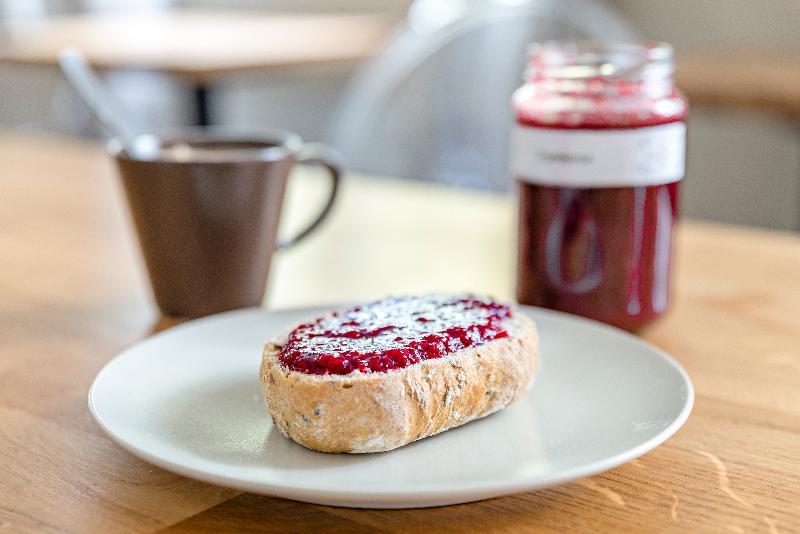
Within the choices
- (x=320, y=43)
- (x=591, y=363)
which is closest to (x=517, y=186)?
(x=591, y=363)

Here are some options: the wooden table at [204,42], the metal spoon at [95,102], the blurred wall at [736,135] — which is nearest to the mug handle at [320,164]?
the metal spoon at [95,102]

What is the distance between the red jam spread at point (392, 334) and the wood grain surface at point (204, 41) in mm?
1884

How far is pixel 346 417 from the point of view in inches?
17.1

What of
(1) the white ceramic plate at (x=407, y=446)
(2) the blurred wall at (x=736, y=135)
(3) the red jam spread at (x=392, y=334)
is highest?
(3) the red jam spread at (x=392, y=334)

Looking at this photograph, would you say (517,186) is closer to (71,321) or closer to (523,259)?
(523,259)

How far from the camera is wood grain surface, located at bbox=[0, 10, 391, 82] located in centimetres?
241

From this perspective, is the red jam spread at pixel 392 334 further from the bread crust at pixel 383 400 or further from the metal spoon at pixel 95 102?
the metal spoon at pixel 95 102

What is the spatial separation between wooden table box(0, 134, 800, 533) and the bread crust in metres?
0.03

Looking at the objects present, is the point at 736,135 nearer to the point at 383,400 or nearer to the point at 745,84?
the point at 745,84

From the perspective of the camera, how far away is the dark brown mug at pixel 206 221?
647 millimetres

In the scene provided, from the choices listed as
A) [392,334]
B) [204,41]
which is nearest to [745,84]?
[204,41]

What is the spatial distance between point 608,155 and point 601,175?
0.04 ft

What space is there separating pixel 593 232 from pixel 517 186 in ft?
0.21

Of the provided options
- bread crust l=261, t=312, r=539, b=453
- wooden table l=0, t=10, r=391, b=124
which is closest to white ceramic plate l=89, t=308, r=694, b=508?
bread crust l=261, t=312, r=539, b=453
